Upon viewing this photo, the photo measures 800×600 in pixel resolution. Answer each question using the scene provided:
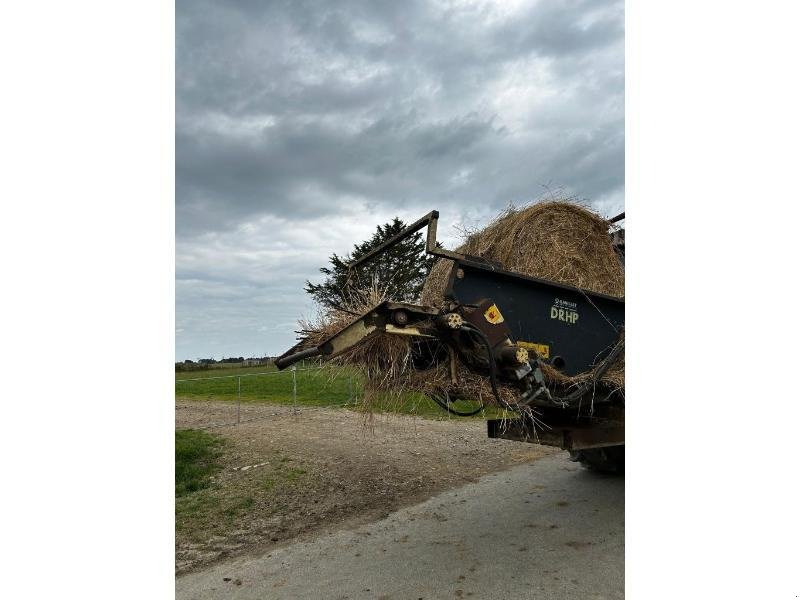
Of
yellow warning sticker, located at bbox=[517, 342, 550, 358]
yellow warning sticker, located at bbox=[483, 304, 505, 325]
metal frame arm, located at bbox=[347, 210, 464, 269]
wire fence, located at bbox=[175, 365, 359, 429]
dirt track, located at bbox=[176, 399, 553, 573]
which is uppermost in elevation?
metal frame arm, located at bbox=[347, 210, 464, 269]

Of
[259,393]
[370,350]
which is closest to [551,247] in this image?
[370,350]

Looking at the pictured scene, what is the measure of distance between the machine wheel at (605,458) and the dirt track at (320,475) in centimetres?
137

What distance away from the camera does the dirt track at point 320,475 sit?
5398mm

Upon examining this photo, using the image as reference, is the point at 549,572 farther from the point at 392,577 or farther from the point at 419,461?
the point at 419,461

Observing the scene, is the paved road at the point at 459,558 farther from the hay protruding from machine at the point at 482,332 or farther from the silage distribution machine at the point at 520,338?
the hay protruding from machine at the point at 482,332

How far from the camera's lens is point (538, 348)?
155 inches

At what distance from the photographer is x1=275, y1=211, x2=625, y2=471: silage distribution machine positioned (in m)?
3.41

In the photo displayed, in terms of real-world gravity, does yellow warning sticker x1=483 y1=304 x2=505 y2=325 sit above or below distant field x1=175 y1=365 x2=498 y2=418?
above

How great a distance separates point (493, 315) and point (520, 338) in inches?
13.3

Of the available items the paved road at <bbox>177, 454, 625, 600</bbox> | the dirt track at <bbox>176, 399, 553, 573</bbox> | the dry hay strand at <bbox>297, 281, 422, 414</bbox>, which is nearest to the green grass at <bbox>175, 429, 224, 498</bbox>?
the dirt track at <bbox>176, 399, 553, 573</bbox>

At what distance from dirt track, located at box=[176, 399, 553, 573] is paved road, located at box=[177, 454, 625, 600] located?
0.43m

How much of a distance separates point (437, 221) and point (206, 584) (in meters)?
3.04

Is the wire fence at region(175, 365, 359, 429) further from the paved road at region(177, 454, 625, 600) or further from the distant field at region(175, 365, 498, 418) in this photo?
the paved road at region(177, 454, 625, 600)

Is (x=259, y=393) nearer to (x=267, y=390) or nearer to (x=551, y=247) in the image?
(x=267, y=390)
